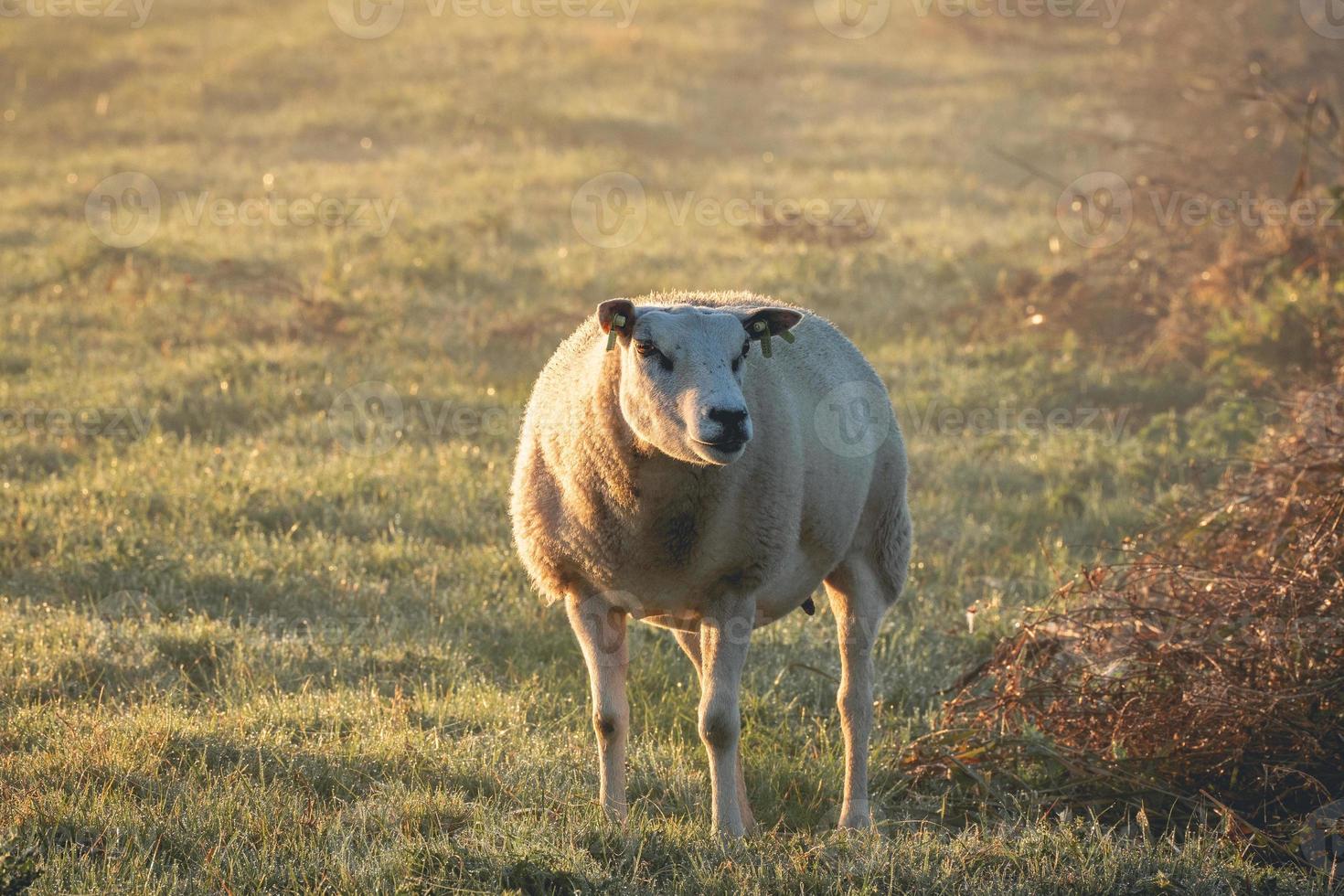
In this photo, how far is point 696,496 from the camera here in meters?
4.73

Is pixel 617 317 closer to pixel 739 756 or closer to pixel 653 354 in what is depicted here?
pixel 653 354

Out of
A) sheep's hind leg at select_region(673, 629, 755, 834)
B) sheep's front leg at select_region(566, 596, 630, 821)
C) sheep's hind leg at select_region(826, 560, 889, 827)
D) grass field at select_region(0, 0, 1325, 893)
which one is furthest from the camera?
sheep's hind leg at select_region(826, 560, 889, 827)

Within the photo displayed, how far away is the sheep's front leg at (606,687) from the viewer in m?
4.89

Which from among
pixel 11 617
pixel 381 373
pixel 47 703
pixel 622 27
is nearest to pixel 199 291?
pixel 381 373

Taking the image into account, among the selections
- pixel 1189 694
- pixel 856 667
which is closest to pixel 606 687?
pixel 856 667

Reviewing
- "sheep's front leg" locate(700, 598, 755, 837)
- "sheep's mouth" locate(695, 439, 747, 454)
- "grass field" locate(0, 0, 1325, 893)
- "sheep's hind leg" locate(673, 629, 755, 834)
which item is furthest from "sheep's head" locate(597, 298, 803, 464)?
"grass field" locate(0, 0, 1325, 893)

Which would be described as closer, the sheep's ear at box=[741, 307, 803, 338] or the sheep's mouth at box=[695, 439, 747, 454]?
the sheep's mouth at box=[695, 439, 747, 454]

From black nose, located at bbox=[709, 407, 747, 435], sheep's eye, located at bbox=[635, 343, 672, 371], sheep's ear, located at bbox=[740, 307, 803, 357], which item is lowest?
black nose, located at bbox=[709, 407, 747, 435]

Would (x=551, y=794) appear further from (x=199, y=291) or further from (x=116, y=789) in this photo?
(x=199, y=291)

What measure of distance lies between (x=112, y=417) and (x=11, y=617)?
3.82 meters

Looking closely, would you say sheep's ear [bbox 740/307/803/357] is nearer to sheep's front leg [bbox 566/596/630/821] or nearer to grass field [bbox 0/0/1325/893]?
sheep's front leg [bbox 566/596/630/821]

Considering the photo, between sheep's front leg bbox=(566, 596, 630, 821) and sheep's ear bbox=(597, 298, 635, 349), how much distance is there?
1012 millimetres

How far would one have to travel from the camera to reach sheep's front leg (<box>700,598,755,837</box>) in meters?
4.78

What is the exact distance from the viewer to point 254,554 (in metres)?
7.36
